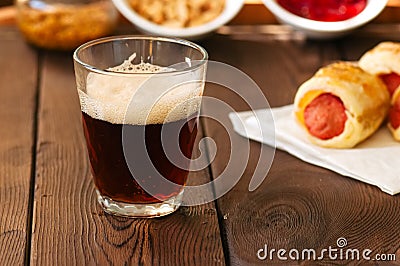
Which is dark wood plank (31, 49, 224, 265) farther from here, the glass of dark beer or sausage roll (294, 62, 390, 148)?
sausage roll (294, 62, 390, 148)

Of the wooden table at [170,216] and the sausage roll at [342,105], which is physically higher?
the sausage roll at [342,105]

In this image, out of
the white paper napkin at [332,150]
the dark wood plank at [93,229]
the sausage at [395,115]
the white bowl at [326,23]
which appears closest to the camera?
the dark wood plank at [93,229]

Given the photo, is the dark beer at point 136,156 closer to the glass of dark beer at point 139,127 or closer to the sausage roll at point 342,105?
the glass of dark beer at point 139,127

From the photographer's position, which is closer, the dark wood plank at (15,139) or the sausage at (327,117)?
the dark wood plank at (15,139)

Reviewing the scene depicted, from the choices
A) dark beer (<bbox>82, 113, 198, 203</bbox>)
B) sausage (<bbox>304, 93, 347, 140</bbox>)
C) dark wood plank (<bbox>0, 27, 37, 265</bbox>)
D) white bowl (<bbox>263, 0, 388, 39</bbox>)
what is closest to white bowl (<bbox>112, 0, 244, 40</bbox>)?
white bowl (<bbox>263, 0, 388, 39</bbox>)

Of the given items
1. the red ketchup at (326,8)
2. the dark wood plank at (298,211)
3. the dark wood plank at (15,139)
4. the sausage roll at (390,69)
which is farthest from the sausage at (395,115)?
the dark wood plank at (15,139)

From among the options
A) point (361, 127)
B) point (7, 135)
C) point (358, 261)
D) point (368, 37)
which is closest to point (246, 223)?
point (358, 261)
